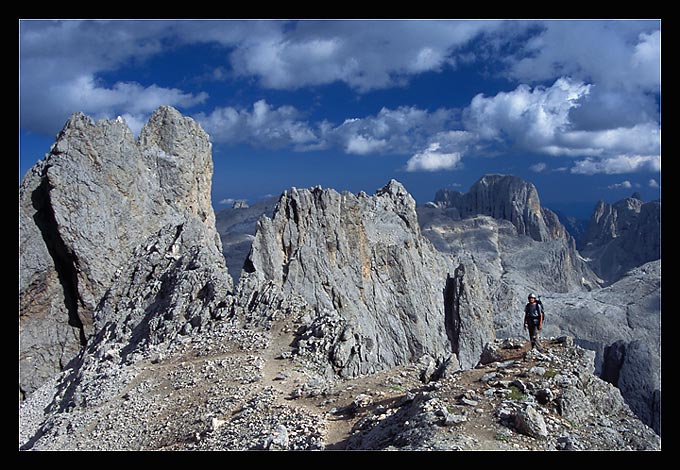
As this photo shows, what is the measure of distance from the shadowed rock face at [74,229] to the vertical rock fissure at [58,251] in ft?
0.27

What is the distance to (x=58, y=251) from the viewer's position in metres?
45.6

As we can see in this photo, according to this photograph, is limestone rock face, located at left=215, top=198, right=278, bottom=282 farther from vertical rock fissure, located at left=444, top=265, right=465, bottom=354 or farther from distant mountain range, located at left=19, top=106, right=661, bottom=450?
vertical rock fissure, located at left=444, top=265, right=465, bottom=354

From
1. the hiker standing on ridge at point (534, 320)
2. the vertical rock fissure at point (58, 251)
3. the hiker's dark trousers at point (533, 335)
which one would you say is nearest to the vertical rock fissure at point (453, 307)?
the vertical rock fissure at point (58, 251)

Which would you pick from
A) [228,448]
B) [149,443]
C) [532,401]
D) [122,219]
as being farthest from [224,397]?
[122,219]

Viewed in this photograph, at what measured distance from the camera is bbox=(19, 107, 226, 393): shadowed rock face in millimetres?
43656

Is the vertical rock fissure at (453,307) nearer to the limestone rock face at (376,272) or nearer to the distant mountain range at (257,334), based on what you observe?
the limestone rock face at (376,272)

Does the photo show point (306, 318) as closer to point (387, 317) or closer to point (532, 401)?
point (532, 401)

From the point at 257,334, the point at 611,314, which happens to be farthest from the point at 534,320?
the point at 611,314

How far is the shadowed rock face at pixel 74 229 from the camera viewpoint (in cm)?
4366

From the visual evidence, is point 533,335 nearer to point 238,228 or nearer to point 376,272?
point 376,272

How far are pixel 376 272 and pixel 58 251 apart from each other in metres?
41.9

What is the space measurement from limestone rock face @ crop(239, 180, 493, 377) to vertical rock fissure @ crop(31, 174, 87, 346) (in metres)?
15.4

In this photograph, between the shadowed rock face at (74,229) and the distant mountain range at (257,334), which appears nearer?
the distant mountain range at (257,334)

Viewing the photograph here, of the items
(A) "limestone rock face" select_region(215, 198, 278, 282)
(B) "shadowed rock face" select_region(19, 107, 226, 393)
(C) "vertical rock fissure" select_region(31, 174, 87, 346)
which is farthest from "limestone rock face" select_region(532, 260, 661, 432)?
(C) "vertical rock fissure" select_region(31, 174, 87, 346)
